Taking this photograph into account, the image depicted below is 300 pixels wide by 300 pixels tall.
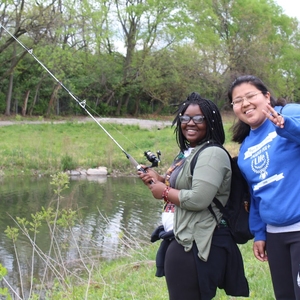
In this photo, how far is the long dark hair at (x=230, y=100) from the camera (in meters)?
2.48

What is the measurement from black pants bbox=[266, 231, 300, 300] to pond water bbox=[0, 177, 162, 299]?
3000mm

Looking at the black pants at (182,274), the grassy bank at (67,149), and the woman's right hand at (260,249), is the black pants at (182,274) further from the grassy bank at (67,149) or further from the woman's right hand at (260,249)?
the grassy bank at (67,149)

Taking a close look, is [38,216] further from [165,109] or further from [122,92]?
[165,109]

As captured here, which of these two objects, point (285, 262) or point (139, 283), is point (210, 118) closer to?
point (285, 262)

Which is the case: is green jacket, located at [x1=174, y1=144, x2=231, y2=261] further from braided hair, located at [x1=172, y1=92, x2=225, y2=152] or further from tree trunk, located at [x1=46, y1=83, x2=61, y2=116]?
tree trunk, located at [x1=46, y1=83, x2=61, y2=116]

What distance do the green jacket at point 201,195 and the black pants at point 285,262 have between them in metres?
0.31

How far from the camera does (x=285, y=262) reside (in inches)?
91.7

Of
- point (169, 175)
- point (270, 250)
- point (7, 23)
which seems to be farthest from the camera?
point (7, 23)

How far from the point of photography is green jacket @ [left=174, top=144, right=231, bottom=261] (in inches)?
92.5

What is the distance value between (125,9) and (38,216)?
27.9 m

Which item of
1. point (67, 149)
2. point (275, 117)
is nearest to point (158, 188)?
point (275, 117)

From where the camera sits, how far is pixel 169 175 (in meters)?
2.62

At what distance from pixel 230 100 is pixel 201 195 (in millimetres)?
605

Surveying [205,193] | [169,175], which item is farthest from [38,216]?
[205,193]
